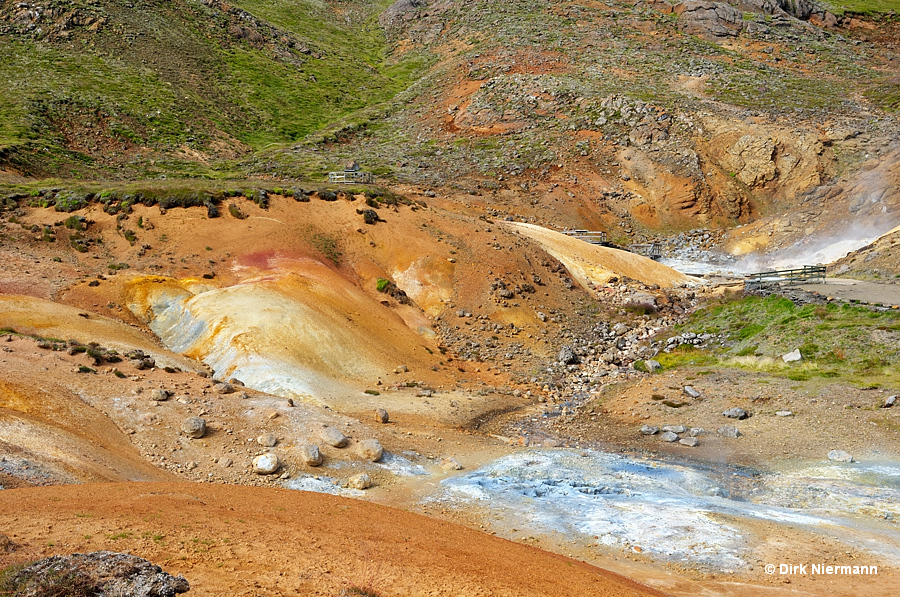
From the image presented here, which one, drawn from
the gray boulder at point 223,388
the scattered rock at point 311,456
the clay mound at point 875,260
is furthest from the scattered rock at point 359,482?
the clay mound at point 875,260

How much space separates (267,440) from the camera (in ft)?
59.3

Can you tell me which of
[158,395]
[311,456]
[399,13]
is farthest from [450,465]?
[399,13]

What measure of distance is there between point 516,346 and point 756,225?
30.8 metres

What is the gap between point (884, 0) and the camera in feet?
366

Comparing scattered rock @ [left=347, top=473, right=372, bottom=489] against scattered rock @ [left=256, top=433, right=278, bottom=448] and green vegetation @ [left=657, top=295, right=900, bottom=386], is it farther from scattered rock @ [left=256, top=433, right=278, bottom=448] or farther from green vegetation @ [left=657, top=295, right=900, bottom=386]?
green vegetation @ [left=657, top=295, right=900, bottom=386]

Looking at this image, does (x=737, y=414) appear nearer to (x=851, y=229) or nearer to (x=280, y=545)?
(x=280, y=545)

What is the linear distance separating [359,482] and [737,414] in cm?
1457

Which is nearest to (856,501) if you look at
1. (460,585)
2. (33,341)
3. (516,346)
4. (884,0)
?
(460,585)

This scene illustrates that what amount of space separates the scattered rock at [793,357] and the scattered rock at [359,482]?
2023cm

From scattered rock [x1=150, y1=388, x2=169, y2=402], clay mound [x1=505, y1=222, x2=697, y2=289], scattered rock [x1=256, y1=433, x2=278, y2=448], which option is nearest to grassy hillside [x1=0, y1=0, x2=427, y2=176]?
clay mound [x1=505, y1=222, x2=697, y2=289]

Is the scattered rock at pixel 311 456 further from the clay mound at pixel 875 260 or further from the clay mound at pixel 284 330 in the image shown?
the clay mound at pixel 875 260

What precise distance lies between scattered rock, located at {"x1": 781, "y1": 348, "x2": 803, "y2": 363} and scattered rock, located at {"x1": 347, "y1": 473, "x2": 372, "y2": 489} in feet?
66.4

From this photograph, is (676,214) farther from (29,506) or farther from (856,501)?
(29,506)

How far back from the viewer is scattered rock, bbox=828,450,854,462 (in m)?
19.9
